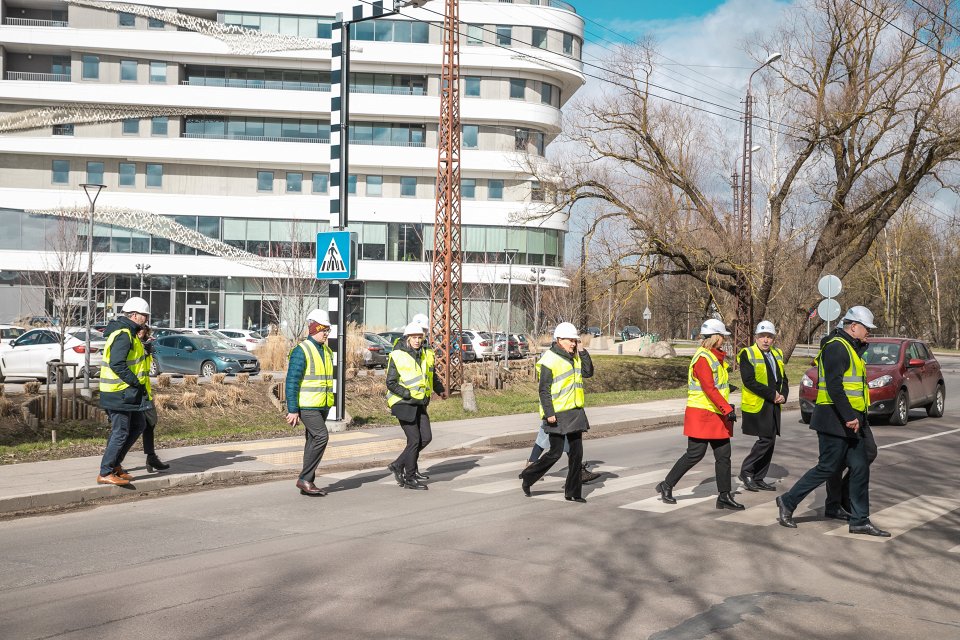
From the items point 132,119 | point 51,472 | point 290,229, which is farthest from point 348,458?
point 132,119

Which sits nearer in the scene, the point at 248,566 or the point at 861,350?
the point at 248,566

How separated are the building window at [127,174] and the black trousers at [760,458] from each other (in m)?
56.1

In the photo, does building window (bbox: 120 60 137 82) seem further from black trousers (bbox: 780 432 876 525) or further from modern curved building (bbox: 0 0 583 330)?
black trousers (bbox: 780 432 876 525)

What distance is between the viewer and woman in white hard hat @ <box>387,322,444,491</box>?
34.4 ft

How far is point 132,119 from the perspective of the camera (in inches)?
2288

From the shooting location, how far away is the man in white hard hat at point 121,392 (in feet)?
32.7

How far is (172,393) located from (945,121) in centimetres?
2433

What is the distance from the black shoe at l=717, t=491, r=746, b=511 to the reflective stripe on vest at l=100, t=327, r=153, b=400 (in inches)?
252

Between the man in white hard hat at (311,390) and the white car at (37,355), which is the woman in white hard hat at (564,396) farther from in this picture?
the white car at (37,355)

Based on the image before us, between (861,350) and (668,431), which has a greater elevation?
(861,350)

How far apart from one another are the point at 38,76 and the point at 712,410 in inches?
2359

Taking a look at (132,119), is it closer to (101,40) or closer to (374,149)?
(101,40)

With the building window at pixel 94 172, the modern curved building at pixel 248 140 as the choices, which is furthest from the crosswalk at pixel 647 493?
the building window at pixel 94 172

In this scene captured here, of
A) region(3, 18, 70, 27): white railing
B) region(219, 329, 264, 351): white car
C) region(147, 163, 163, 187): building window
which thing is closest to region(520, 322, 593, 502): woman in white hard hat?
region(219, 329, 264, 351): white car
